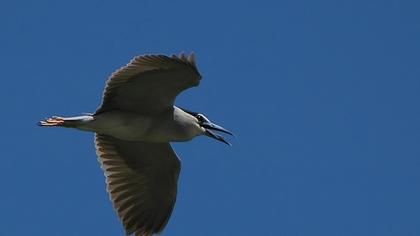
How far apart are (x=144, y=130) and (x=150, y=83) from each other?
2.47 feet

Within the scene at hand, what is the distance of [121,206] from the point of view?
14547 millimetres

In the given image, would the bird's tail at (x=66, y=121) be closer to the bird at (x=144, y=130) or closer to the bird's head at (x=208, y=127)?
the bird at (x=144, y=130)

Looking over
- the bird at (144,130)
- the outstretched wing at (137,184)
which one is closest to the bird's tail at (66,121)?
the bird at (144,130)

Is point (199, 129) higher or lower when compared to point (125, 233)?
higher

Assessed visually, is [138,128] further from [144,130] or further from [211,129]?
[211,129]

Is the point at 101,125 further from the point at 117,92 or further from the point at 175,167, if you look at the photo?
the point at 175,167

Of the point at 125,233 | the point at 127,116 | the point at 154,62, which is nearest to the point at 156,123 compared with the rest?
the point at 127,116

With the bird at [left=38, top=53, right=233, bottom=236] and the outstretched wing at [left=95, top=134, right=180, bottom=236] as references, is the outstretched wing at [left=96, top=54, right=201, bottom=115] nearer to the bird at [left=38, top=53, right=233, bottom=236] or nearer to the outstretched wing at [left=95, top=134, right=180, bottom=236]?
the bird at [left=38, top=53, right=233, bottom=236]

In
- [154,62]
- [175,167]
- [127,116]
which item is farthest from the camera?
[175,167]

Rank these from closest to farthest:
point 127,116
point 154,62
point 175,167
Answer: point 154,62 < point 127,116 < point 175,167

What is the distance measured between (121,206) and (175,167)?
1.08 m

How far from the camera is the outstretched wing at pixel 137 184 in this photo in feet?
47.3

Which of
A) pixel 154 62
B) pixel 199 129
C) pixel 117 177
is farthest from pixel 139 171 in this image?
pixel 154 62

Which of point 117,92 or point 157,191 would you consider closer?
point 117,92
